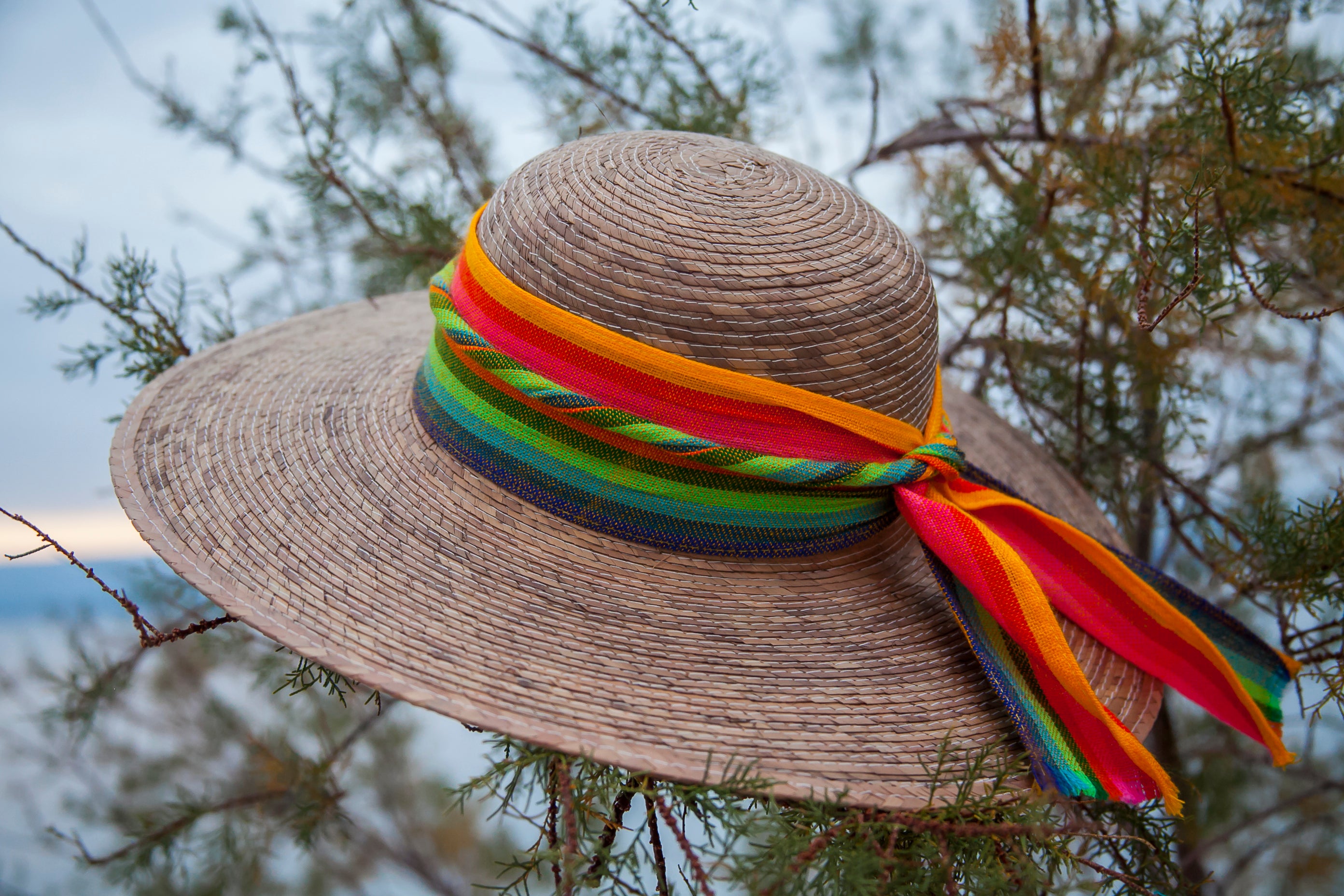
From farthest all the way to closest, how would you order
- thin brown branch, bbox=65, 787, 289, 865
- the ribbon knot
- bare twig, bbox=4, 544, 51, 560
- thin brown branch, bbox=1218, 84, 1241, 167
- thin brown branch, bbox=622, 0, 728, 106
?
thin brown branch, bbox=622, 0, 728, 106
thin brown branch, bbox=65, 787, 289, 865
thin brown branch, bbox=1218, 84, 1241, 167
the ribbon knot
bare twig, bbox=4, 544, 51, 560

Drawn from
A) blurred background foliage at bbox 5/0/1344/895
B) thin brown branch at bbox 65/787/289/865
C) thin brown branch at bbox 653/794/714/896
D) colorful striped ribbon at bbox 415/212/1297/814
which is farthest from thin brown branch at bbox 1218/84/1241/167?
thin brown branch at bbox 65/787/289/865

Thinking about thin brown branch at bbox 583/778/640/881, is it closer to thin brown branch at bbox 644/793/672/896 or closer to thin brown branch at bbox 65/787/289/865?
thin brown branch at bbox 644/793/672/896

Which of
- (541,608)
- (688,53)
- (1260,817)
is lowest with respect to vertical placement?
(541,608)

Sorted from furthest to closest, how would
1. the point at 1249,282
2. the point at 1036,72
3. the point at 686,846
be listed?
the point at 1036,72
the point at 1249,282
the point at 686,846

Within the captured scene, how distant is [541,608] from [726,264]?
0.31 m

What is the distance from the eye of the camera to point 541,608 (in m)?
0.68

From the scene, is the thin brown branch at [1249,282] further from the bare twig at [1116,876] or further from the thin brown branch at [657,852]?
the thin brown branch at [657,852]

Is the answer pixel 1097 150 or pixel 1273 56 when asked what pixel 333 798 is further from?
pixel 1273 56

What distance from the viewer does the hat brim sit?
1.98 ft

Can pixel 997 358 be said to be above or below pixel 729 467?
above

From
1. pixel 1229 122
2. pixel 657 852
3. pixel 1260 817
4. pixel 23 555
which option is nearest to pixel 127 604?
pixel 23 555

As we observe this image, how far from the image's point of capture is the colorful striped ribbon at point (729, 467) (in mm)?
706

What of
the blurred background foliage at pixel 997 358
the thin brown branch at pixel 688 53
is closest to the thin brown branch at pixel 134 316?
the blurred background foliage at pixel 997 358

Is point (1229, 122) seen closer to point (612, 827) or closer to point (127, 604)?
point (612, 827)
